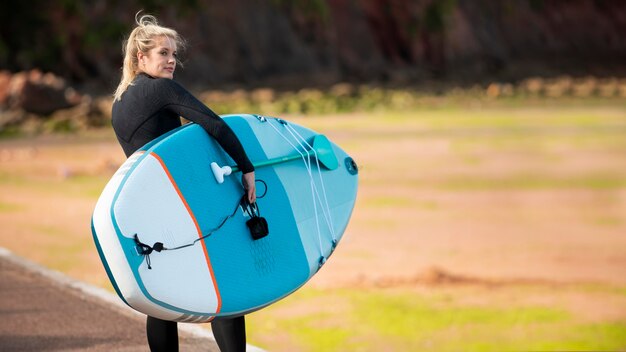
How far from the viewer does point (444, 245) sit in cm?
1120

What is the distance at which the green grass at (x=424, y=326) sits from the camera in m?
7.32

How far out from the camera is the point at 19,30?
137ft

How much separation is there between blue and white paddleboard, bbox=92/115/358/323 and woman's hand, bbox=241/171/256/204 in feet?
0.22

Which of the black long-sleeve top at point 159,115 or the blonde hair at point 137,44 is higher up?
the blonde hair at point 137,44

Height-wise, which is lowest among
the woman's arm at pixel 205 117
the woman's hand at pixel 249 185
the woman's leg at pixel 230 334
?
the woman's leg at pixel 230 334

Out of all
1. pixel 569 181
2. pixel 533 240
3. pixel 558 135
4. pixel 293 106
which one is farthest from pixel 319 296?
pixel 293 106

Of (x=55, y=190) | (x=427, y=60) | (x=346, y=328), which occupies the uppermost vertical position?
(x=346, y=328)

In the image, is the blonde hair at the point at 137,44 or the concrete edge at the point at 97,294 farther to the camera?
the concrete edge at the point at 97,294

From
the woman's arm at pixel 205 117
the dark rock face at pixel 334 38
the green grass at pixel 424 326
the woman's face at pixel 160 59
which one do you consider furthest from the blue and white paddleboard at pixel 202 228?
the dark rock face at pixel 334 38

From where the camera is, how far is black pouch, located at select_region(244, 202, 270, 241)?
14.8 feet

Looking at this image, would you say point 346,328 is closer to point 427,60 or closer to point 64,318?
point 64,318

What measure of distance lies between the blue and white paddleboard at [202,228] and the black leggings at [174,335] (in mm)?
118

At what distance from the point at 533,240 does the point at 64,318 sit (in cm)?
676

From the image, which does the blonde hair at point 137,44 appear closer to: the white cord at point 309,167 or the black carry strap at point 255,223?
Answer: the black carry strap at point 255,223
